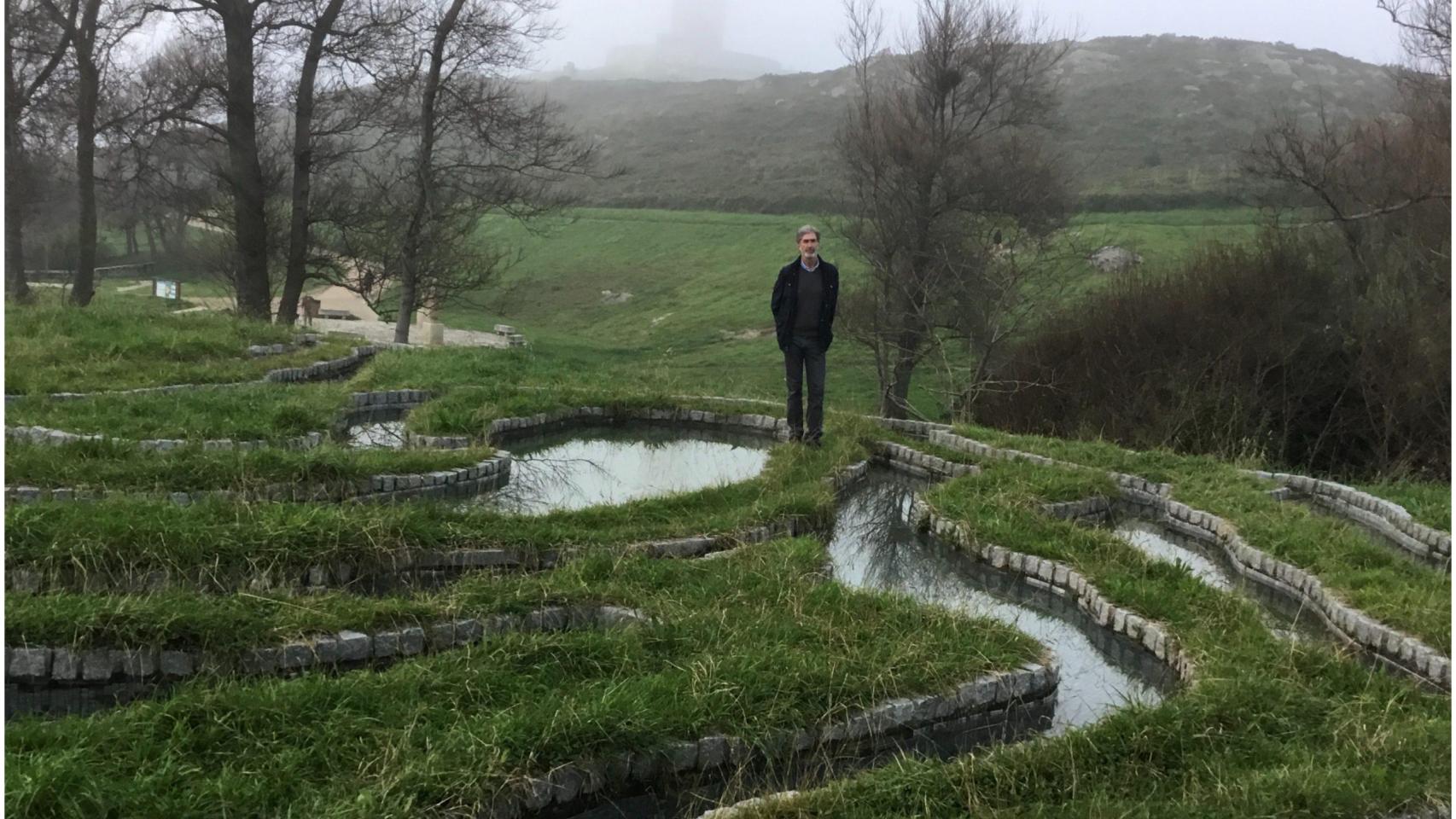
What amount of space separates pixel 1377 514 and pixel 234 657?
8.87 metres

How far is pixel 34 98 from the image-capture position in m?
22.6

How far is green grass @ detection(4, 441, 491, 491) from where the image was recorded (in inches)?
301

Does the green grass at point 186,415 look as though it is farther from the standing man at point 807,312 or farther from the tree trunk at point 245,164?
the tree trunk at point 245,164

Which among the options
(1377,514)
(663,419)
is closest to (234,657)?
(663,419)

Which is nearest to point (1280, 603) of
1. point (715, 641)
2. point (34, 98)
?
point (715, 641)

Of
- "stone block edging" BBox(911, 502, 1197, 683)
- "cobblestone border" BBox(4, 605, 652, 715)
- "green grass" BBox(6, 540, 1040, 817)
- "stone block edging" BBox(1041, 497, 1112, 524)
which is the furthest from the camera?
"stone block edging" BBox(1041, 497, 1112, 524)

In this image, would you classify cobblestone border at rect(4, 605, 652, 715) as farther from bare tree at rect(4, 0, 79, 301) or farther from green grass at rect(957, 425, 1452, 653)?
bare tree at rect(4, 0, 79, 301)

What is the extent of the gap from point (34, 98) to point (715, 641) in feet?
74.8

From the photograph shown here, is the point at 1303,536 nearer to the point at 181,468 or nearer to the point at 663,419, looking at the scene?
the point at 663,419

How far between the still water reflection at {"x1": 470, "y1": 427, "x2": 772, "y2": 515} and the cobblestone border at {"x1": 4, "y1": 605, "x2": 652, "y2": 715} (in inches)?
103

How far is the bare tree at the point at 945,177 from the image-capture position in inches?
914

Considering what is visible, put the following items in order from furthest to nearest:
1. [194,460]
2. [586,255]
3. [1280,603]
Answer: [586,255] < [194,460] < [1280,603]

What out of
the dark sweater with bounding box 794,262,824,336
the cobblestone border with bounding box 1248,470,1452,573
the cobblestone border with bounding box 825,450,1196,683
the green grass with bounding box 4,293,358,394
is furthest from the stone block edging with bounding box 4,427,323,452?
the cobblestone border with bounding box 1248,470,1452,573

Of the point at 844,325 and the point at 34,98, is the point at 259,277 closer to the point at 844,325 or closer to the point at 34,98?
the point at 34,98
